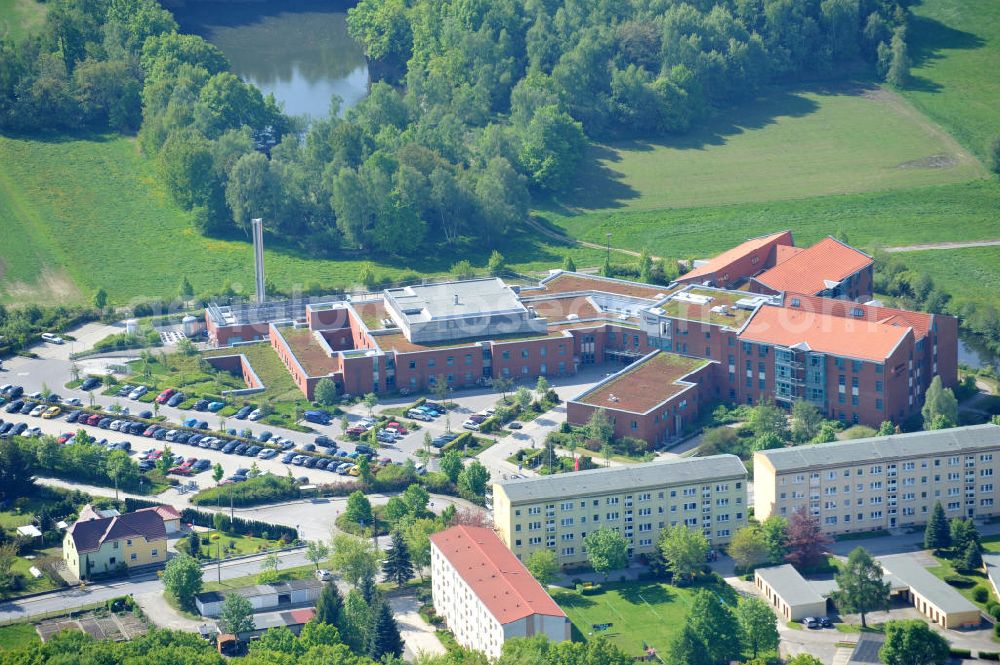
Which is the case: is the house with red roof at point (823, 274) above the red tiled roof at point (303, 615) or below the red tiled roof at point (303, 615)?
above

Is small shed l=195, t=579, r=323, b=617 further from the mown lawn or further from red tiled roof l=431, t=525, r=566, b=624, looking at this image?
the mown lawn

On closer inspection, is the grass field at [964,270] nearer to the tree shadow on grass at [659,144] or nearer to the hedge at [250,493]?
the tree shadow on grass at [659,144]

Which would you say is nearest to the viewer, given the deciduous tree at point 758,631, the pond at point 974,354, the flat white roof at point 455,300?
the deciduous tree at point 758,631

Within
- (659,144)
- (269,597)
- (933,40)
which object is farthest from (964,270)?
(269,597)

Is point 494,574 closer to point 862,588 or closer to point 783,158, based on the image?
point 862,588

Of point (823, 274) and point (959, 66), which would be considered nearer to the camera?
point (823, 274)

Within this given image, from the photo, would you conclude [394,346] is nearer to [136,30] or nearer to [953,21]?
[136,30]

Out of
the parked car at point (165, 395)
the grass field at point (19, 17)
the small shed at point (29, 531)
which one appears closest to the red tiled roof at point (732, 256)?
the parked car at point (165, 395)
